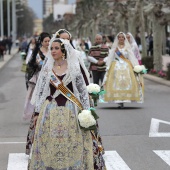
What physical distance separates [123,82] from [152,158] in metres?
6.12

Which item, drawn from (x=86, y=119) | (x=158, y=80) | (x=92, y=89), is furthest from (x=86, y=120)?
(x=158, y=80)

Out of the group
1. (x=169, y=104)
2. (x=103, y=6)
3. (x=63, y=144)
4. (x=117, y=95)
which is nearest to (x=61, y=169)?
(x=63, y=144)

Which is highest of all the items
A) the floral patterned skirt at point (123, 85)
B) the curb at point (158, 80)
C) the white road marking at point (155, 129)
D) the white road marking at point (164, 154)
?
the floral patterned skirt at point (123, 85)

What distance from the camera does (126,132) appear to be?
11555mm

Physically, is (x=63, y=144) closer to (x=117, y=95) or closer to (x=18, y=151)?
(x=18, y=151)

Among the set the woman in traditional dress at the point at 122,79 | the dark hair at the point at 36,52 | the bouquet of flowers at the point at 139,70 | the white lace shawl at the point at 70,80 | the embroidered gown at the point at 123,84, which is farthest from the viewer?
the embroidered gown at the point at 123,84

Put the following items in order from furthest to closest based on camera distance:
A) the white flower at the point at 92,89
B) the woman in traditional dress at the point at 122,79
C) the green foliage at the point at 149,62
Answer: the green foliage at the point at 149,62 → the woman in traditional dress at the point at 122,79 → the white flower at the point at 92,89

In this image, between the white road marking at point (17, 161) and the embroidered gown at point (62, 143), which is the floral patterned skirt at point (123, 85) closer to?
the white road marking at point (17, 161)

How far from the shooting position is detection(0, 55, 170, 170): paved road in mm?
9195

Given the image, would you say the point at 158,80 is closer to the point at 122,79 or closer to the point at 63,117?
the point at 122,79

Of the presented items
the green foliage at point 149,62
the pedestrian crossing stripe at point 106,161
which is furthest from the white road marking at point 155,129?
the green foliage at point 149,62

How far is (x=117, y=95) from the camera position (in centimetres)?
1528

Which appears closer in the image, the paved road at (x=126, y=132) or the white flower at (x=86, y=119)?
the white flower at (x=86, y=119)

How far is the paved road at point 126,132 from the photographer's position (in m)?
9.20
